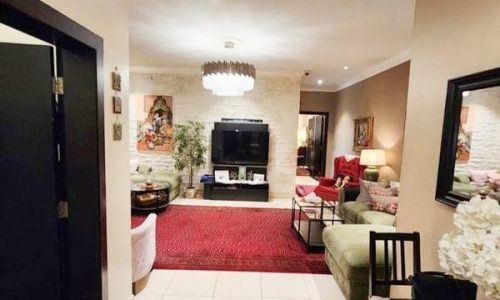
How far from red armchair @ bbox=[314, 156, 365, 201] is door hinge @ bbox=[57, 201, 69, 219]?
407cm

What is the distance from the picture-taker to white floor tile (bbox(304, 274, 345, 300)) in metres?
2.57

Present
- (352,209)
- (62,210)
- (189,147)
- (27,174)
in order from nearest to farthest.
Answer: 1. (27,174)
2. (62,210)
3. (352,209)
4. (189,147)

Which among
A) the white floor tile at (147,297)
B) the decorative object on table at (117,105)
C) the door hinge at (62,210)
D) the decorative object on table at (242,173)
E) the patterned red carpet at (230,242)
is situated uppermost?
the decorative object on table at (117,105)

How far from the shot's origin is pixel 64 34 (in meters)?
1.37

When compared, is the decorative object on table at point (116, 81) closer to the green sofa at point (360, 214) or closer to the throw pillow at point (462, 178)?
the throw pillow at point (462, 178)

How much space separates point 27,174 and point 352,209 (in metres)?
3.55

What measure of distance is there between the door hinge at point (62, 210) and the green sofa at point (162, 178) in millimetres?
3470

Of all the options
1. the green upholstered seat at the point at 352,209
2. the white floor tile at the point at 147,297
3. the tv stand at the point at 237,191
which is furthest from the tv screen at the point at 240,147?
the white floor tile at the point at 147,297

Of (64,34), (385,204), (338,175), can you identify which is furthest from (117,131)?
(338,175)

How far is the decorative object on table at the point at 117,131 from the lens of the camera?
1.94 meters

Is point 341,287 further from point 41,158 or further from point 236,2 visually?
point 236,2

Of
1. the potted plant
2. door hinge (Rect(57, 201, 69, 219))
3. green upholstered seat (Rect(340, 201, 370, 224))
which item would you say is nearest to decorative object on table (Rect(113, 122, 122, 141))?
door hinge (Rect(57, 201, 69, 219))

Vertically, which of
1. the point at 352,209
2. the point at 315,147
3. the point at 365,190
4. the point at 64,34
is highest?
the point at 64,34

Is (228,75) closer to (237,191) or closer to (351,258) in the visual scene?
(351,258)
